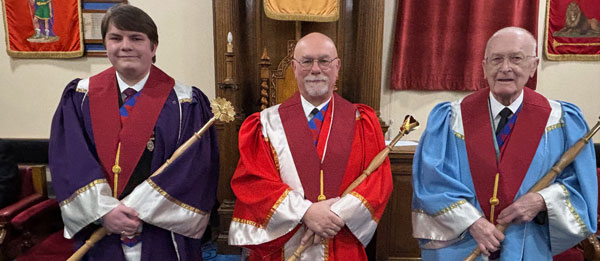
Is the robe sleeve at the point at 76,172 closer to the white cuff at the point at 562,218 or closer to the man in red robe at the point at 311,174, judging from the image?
the man in red robe at the point at 311,174

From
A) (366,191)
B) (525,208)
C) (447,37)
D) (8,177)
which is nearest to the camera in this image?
(525,208)

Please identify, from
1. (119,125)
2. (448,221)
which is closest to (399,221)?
(448,221)

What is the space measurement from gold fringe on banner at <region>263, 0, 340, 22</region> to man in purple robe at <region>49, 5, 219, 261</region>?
1.60 m

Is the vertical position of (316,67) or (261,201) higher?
(316,67)

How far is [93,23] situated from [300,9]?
6.61ft

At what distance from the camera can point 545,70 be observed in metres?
3.79

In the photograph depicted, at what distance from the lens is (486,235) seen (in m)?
1.54

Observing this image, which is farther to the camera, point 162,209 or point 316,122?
point 316,122

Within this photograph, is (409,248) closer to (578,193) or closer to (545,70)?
(578,193)

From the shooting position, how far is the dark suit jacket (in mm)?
2346

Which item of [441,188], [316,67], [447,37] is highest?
[447,37]

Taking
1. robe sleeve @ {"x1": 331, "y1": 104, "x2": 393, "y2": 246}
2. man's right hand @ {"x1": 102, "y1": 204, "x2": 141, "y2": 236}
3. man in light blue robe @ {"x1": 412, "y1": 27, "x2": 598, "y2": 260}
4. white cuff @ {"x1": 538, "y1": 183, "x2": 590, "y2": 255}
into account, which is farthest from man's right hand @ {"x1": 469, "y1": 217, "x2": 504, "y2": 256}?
man's right hand @ {"x1": 102, "y1": 204, "x2": 141, "y2": 236}

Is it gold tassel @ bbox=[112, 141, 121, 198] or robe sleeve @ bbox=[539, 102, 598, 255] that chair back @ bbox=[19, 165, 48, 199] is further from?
robe sleeve @ bbox=[539, 102, 598, 255]

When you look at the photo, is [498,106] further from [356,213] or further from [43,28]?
[43,28]
